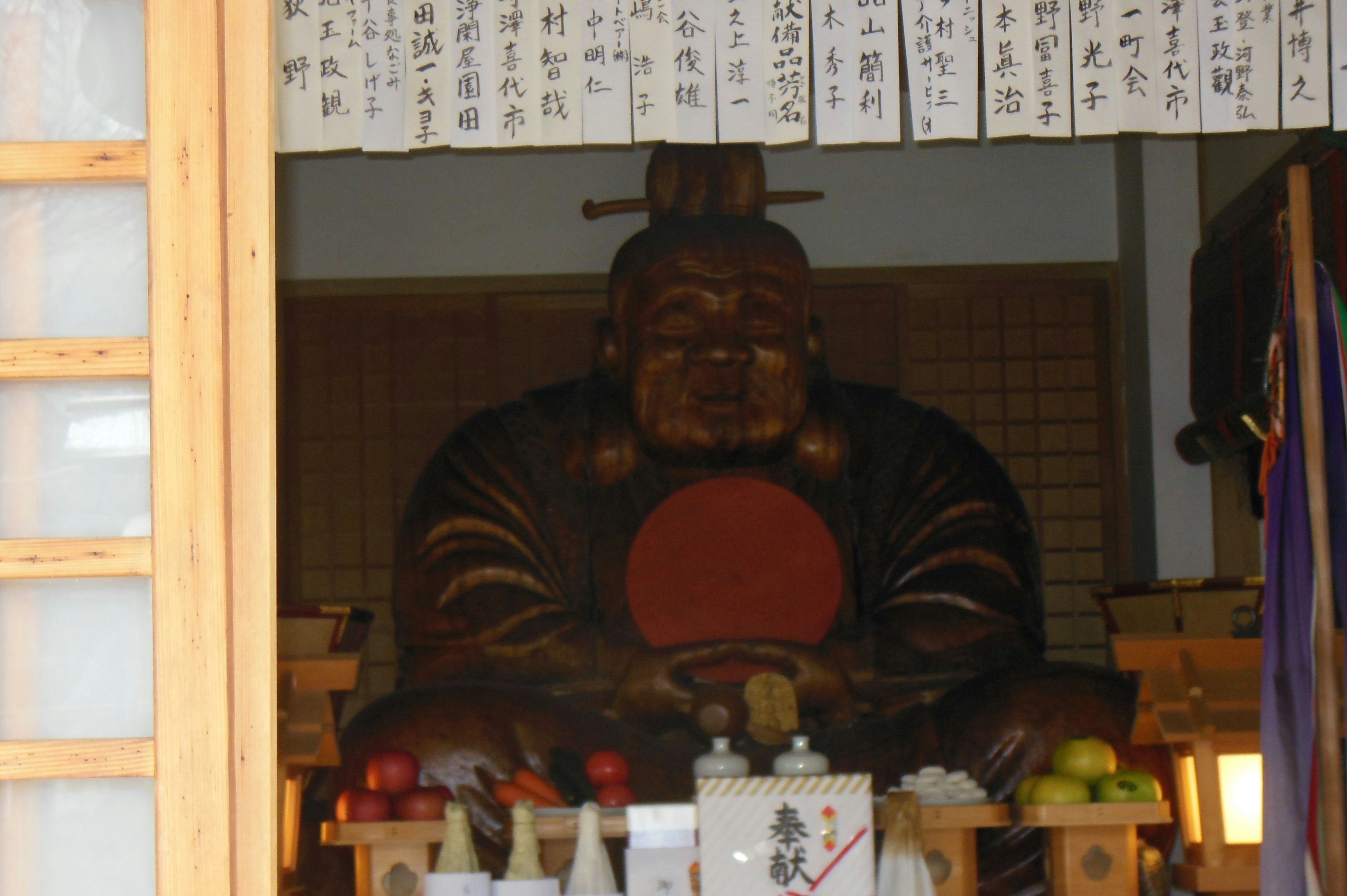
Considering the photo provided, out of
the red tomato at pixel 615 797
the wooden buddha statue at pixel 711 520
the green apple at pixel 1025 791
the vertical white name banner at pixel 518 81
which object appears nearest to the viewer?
the vertical white name banner at pixel 518 81

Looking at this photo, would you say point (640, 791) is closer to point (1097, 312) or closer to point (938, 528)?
point (938, 528)

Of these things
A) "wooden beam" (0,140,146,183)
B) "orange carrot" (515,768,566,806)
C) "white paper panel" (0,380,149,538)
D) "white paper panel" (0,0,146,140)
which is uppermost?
"white paper panel" (0,0,146,140)

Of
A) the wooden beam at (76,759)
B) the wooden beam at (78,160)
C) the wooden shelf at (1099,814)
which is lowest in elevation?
the wooden shelf at (1099,814)

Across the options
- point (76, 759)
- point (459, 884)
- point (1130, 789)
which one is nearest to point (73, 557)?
point (76, 759)

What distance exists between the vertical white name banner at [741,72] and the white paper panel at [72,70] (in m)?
1.09

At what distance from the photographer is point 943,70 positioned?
2668 millimetres

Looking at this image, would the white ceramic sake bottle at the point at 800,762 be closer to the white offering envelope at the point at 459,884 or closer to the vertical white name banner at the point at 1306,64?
the white offering envelope at the point at 459,884

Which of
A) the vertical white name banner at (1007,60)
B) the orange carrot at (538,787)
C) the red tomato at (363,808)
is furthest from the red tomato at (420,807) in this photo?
the vertical white name banner at (1007,60)

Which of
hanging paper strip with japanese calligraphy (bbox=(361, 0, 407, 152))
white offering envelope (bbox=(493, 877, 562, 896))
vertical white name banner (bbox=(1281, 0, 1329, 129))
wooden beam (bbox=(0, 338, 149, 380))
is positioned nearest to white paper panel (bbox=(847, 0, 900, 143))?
vertical white name banner (bbox=(1281, 0, 1329, 129))

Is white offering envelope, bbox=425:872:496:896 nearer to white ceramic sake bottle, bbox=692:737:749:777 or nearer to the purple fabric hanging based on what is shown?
white ceramic sake bottle, bbox=692:737:749:777

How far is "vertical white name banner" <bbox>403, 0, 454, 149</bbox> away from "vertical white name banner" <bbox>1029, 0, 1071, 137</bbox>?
99 centimetres

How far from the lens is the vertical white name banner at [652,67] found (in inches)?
106

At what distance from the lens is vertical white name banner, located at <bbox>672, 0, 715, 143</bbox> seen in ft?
8.78

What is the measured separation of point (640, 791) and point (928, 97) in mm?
2120
